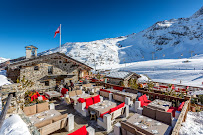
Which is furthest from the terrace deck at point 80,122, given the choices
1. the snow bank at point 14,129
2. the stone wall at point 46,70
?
the stone wall at point 46,70

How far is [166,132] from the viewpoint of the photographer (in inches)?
163

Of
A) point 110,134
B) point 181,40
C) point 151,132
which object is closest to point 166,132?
point 151,132

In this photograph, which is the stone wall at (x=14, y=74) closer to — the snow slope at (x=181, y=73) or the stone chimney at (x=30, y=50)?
the stone chimney at (x=30, y=50)

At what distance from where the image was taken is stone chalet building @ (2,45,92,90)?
12.4m

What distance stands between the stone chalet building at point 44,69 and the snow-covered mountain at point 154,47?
75.5 metres

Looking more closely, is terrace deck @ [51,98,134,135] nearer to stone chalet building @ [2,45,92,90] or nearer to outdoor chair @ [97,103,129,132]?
outdoor chair @ [97,103,129,132]

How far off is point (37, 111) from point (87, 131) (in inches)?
155

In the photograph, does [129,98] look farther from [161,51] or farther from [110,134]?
[161,51]

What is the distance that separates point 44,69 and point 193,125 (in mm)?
15500

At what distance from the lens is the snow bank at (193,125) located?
16.8ft

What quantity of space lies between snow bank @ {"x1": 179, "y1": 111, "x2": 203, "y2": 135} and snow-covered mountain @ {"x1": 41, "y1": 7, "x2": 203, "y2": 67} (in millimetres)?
86142

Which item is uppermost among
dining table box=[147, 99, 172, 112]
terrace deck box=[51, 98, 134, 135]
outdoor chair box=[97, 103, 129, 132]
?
dining table box=[147, 99, 172, 112]

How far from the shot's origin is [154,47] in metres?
134

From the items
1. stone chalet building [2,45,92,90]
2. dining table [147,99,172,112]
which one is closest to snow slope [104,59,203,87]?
dining table [147,99,172,112]
